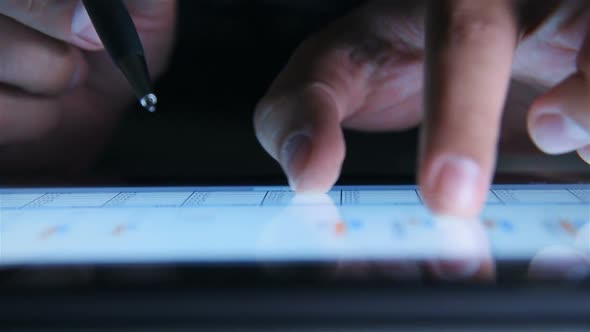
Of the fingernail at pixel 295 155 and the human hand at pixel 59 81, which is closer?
the fingernail at pixel 295 155

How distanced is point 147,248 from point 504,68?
10.6 inches

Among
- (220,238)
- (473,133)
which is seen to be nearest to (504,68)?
(473,133)

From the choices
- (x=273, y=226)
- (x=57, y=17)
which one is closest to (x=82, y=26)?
(x=57, y=17)

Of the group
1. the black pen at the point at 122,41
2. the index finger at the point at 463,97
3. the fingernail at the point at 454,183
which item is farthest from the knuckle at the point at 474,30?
the black pen at the point at 122,41

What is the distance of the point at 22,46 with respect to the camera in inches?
19.6

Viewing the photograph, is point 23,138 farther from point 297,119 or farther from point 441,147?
point 441,147

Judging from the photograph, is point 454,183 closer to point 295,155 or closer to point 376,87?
point 295,155

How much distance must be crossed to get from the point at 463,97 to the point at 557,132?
0.10 metres

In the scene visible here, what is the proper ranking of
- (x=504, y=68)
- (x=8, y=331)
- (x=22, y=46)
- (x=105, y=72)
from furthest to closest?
1. (x=105, y=72)
2. (x=22, y=46)
3. (x=504, y=68)
4. (x=8, y=331)

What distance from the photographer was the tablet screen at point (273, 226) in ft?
0.87

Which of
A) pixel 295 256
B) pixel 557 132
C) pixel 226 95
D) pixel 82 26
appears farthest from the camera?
pixel 226 95

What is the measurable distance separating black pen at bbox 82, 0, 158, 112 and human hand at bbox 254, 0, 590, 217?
12 cm

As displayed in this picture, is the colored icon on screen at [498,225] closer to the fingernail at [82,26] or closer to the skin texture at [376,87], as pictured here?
the skin texture at [376,87]

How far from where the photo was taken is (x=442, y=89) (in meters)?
0.33
